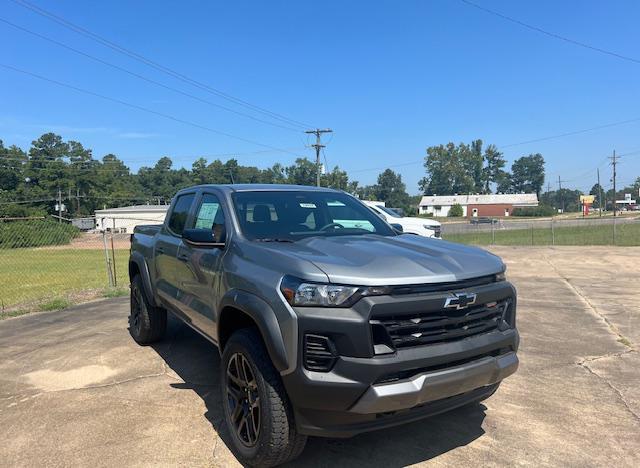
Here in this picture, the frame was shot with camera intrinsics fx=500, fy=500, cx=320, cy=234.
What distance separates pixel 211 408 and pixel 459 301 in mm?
2341

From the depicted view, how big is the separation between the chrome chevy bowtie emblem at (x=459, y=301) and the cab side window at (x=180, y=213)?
292cm

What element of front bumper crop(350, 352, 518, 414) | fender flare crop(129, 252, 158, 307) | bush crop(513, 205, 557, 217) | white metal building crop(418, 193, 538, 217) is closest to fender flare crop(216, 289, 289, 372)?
front bumper crop(350, 352, 518, 414)

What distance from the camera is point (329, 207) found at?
447cm

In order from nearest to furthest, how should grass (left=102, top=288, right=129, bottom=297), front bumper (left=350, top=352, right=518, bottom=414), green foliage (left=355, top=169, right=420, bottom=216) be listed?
front bumper (left=350, top=352, right=518, bottom=414) < grass (left=102, top=288, right=129, bottom=297) < green foliage (left=355, top=169, right=420, bottom=216)

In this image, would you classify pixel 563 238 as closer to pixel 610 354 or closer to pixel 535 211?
pixel 610 354

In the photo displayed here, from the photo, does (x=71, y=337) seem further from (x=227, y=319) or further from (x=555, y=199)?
(x=555, y=199)

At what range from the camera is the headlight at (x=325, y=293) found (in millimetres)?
2758

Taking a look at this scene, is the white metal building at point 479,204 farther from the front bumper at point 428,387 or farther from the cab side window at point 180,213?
the front bumper at point 428,387

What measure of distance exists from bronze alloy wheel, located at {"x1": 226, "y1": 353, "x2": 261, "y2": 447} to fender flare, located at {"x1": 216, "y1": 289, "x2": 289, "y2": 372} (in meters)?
0.30

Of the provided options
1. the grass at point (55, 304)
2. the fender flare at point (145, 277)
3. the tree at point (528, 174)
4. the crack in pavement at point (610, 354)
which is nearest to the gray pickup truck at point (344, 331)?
the crack in pavement at point (610, 354)

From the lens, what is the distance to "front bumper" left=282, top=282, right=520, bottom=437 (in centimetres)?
266

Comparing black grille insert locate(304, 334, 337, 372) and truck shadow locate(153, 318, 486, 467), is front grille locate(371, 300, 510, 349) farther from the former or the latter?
truck shadow locate(153, 318, 486, 467)

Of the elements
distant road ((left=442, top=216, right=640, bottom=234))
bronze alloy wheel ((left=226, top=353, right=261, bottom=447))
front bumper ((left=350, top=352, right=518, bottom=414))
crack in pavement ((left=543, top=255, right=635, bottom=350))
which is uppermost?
front bumper ((left=350, top=352, right=518, bottom=414))

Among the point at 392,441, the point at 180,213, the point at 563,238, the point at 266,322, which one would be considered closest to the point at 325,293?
the point at 266,322
